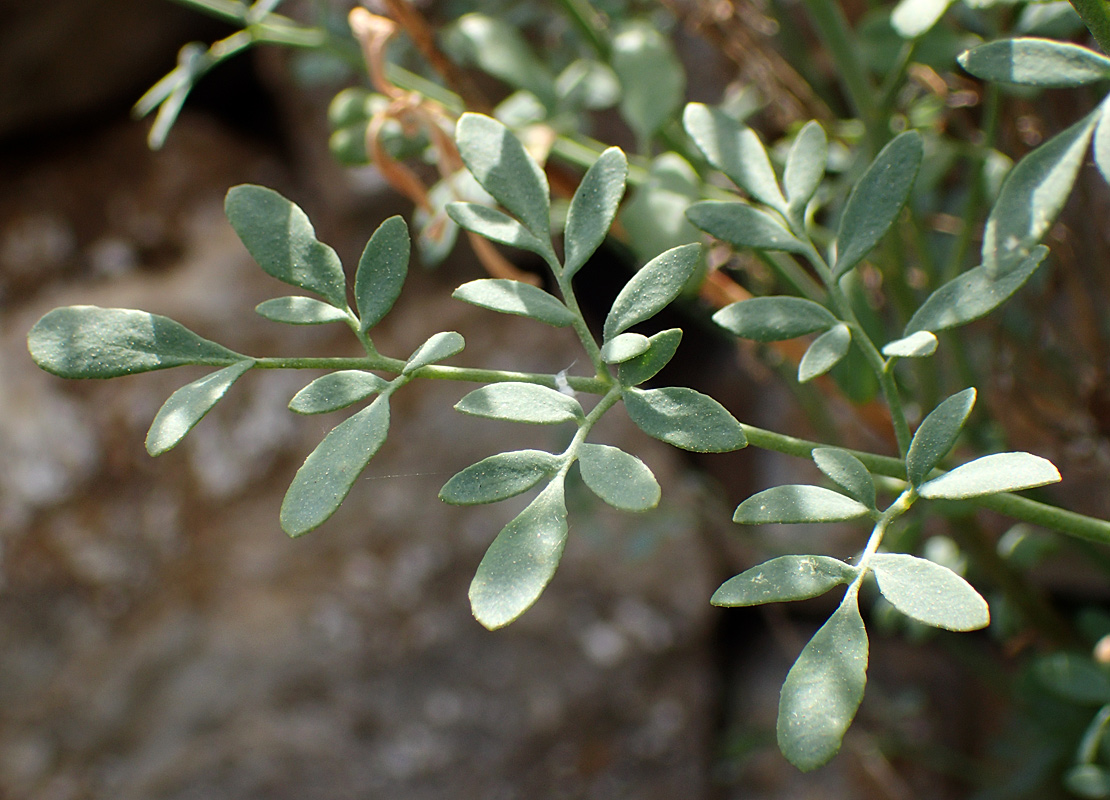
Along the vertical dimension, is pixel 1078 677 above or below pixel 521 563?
below

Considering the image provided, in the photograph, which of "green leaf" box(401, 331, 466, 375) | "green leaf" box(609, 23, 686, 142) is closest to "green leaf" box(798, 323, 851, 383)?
"green leaf" box(401, 331, 466, 375)

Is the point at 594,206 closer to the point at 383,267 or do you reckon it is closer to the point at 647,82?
the point at 383,267

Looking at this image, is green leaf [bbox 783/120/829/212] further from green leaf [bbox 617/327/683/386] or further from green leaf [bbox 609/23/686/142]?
green leaf [bbox 609/23/686/142]

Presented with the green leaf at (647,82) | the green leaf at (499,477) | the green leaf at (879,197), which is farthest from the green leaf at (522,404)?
the green leaf at (647,82)

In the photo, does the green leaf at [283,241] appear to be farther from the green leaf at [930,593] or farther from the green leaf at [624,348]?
the green leaf at [930,593]

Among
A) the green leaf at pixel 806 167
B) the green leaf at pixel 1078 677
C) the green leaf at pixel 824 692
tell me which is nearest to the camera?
the green leaf at pixel 824 692

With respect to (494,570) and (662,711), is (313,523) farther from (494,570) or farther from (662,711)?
(662,711)

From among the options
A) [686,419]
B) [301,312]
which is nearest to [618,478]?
[686,419]
